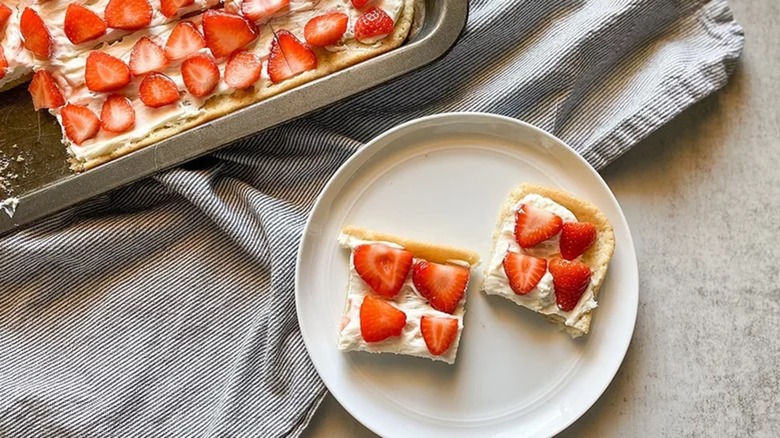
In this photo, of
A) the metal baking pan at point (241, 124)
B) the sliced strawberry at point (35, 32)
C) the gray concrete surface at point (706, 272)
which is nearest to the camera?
the metal baking pan at point (241, 124)

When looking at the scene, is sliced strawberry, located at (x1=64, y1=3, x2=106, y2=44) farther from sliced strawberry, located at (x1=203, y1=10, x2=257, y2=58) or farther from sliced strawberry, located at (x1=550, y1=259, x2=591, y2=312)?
sliced strawberry, located at (x1=550, y1=259, x2=591, y2=312)

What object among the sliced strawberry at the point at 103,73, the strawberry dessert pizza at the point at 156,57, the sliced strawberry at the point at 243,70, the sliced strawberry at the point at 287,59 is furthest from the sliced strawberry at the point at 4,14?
the sliced strawberry at the point at 287,59

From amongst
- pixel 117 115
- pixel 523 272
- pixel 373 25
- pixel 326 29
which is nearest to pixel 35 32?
pixel 117 115

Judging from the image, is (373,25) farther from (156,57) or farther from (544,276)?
(544,276)

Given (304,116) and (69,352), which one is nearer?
(304,116)

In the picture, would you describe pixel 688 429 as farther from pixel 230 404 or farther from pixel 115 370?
pixel 115 370

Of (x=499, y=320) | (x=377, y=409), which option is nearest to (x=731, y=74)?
(x=499, y=320)

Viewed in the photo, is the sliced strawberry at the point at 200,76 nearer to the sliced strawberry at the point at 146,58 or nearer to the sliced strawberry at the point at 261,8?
the sliced strawberry at the point at 146,58

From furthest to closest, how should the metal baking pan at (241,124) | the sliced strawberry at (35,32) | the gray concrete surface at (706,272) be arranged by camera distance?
the gray concrete surface at (706,272)
the sliced strawberry at (35,32)
the metal baking pan at (241,124)
